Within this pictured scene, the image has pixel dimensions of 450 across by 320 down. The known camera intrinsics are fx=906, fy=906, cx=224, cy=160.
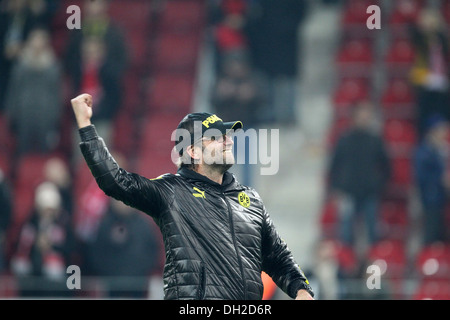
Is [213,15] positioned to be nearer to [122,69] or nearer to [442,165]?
[122,69]

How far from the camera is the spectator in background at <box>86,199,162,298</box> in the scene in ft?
34.9

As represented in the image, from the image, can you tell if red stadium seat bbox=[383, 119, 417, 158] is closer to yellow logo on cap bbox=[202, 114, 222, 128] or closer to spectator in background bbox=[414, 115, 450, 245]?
spectator in background bbox=[414, 115, 450, 245]

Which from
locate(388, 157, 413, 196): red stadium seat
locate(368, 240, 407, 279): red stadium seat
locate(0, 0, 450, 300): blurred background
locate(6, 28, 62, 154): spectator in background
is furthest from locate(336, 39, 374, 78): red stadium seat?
locate(6, 28, 62, 154): spectator in background

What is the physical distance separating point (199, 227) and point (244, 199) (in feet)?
1.42

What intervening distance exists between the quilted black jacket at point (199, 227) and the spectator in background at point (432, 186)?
247 inches

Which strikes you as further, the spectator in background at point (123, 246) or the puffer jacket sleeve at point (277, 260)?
the spectator in background at point (123, 246)

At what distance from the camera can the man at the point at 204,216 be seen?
5090 mm

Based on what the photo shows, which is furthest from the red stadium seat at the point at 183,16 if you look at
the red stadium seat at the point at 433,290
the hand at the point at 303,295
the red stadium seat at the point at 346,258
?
the hand at the point at 303,295

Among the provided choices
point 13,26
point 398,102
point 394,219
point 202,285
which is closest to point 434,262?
point 394,219

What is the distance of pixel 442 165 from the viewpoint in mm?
11492

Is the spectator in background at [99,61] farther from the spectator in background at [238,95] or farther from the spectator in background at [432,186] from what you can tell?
the spectator in background at [432,186]

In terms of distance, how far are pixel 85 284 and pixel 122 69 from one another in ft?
12.6

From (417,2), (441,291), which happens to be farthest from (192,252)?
(417,2)

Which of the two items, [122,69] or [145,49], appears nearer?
[122,69]
